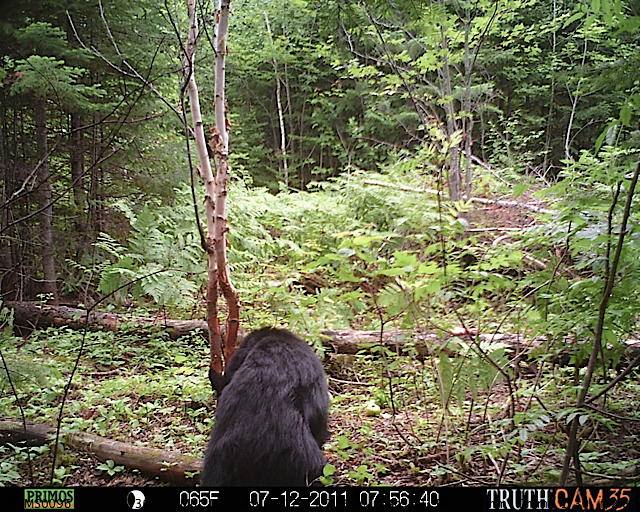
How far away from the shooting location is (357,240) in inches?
72.1

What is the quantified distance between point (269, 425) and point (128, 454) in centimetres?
117

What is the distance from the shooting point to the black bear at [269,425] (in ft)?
6.59

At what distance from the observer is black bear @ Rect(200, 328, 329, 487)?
2008mm

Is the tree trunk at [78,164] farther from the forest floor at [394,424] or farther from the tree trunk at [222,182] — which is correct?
the tree trunk at [222,182]

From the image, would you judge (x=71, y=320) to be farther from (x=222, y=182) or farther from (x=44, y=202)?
(x=222, y=182)

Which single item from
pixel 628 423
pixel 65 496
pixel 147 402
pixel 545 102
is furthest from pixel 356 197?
pixel 545 102

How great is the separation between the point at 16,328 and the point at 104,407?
96.1 inches

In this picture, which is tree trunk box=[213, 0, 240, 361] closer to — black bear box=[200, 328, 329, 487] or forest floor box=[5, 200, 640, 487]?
forest floor box=[5, 200, 640, 487]

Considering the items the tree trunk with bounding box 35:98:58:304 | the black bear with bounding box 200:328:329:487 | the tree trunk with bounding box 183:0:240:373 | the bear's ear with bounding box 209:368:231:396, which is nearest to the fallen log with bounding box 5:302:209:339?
the tree trunk with bounding box 35:98:58:304

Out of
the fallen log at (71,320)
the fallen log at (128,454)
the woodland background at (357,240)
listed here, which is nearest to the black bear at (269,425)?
the woodland background at (357,240)

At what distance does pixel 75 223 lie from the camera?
5531 mm

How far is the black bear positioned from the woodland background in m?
0.18

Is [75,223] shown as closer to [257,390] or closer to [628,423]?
[257,390]

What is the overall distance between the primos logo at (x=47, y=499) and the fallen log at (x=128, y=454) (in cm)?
60
